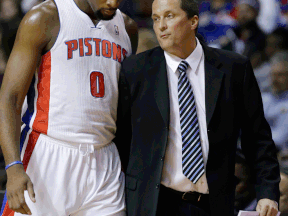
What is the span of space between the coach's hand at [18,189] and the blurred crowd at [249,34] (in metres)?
2.21

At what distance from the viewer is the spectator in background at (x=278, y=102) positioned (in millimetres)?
3826

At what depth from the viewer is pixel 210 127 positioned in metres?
1.95

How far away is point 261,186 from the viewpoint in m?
2.05

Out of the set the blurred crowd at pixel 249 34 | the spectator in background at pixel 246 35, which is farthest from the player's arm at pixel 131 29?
the spectator in background at pixel 246 35

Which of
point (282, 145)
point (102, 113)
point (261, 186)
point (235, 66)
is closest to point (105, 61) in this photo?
point (102, 113)

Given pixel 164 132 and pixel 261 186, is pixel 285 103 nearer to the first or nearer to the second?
pixel 261 186

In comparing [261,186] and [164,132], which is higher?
[164,132]

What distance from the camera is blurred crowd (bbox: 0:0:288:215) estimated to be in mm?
3873

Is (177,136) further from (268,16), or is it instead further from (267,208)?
(268,16)

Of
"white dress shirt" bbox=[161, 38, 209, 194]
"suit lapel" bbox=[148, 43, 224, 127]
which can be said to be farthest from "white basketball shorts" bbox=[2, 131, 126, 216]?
"suit lapel" bbox=[148, 43, 224, 127]

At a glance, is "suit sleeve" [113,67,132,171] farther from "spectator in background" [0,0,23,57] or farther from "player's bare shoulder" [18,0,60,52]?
"spectator in background" [0,0,23,57]

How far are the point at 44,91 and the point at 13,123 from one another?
0.72ft

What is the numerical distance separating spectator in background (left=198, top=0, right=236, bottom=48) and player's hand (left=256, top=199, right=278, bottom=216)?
2.48 metres

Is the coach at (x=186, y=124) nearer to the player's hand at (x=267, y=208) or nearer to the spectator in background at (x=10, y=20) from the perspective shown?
the player's hand at (x=267, y=208)
